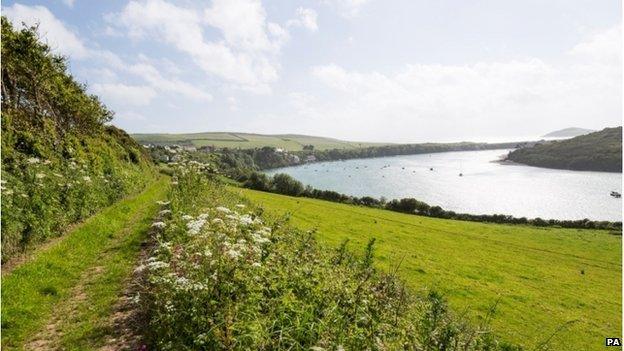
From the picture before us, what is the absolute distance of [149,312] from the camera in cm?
1078

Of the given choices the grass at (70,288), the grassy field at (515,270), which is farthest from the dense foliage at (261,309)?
the grassy field at (515,270)

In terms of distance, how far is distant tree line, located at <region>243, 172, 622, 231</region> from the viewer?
90.3 metres

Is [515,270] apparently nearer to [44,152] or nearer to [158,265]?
[158,265]

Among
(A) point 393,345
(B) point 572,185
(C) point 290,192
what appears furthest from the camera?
(B) point 572,185

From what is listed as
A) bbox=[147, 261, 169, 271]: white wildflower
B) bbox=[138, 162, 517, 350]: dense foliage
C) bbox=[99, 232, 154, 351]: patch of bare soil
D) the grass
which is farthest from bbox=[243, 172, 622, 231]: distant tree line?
bbox=[147, 261, 169, 271]: white wildflower

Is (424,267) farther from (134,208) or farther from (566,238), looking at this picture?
(566,238)

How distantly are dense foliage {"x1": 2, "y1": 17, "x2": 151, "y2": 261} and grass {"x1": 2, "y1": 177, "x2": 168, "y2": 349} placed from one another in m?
1.36

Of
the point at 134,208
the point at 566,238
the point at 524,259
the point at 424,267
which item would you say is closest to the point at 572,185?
the point at 566,238

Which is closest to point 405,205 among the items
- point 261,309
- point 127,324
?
point 127,324

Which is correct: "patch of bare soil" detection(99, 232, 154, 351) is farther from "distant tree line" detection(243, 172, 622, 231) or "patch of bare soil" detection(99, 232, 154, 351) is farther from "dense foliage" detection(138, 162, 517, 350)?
"distant tree line" detection(243, 172, 622, 231)

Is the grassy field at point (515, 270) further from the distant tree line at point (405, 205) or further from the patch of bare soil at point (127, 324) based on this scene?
the distant tree line at point (405, 205)

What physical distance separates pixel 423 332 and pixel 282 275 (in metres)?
3.89

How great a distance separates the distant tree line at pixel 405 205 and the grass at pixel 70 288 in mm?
89311

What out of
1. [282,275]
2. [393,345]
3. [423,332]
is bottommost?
[423,332]
